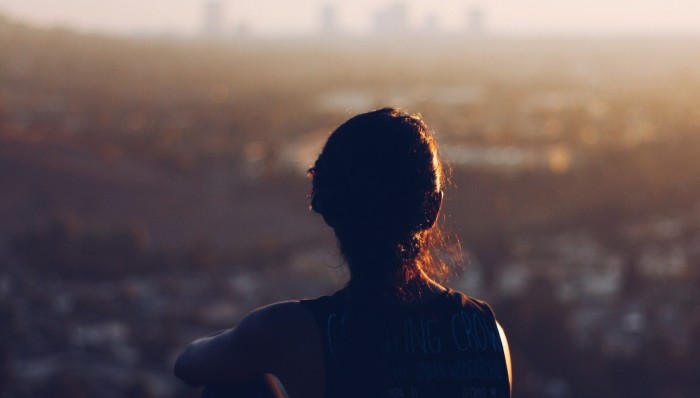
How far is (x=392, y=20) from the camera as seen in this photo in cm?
4316

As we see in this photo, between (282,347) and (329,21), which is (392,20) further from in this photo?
(282,347)

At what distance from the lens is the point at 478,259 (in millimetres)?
14844

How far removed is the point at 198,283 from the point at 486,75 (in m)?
18.3

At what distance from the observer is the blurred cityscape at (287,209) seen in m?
9.52

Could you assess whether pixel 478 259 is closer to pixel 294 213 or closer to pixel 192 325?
pixel 294 213

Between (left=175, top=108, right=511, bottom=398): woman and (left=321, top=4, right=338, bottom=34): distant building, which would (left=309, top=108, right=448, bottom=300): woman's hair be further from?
(left=321, top=4, right=338, bottom=34): distant building

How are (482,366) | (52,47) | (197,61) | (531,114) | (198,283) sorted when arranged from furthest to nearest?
1. (197,61)
2. (52,47)
3. (531,114)
4. (198,283)
5. (482,366)

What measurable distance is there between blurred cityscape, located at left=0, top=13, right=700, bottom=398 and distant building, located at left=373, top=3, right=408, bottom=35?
31.9ft

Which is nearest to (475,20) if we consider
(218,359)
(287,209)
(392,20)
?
(392,20)

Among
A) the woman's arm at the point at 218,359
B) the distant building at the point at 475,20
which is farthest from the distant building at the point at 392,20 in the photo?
the woman's arm at the point at 218,359

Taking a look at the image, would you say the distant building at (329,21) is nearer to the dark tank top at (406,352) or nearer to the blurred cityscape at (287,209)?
the blurred cityscape at (287,209)

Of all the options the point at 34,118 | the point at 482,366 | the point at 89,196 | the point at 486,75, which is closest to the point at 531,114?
the point at 89,196

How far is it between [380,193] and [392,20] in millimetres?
42740

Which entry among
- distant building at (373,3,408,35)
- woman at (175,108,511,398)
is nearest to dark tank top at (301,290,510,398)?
woman at (175,108,511,398)
